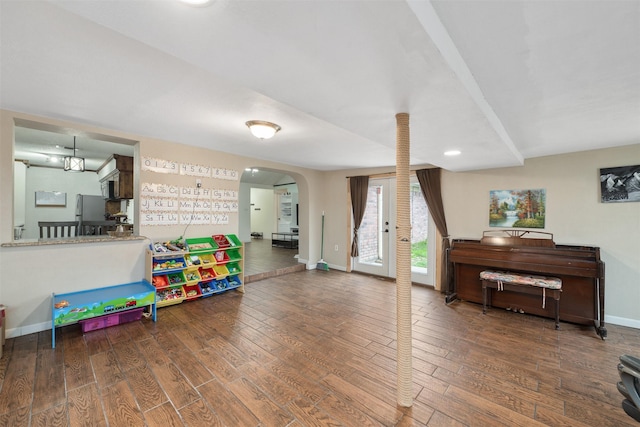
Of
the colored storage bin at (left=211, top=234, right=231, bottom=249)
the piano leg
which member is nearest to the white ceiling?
the piano leg

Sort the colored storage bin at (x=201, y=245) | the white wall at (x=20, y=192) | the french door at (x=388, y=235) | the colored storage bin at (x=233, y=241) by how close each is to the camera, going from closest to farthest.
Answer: the colored storage bin at (x=201, y=245) < the colored storage bin at (x=233, y=241) < the french door at (x=388, y=235) < the white wall at (x=20, y=192)

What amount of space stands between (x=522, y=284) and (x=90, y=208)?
7.47m

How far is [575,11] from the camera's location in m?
1.10

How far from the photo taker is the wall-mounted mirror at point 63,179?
4177 mm

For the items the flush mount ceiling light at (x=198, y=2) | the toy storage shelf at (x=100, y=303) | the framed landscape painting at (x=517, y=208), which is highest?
the flush mount ceiling light at (x=198, y=2)

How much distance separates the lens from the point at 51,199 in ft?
19.6

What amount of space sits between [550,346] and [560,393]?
882 mm

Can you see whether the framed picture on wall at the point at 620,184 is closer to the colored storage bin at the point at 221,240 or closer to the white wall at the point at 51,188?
the colored storage bin at the point at 221,240

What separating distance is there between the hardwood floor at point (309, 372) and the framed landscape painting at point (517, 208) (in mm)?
1380

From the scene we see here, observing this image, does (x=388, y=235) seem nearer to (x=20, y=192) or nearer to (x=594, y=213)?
(x=594, y=213)

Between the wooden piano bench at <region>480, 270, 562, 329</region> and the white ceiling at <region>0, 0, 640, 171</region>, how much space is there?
169cm

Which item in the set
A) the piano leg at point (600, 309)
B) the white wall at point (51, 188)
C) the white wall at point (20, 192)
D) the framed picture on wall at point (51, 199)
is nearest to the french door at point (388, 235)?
the piano leg at point (600, 309)

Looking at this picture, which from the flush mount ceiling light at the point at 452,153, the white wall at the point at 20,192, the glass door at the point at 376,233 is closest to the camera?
the flush mount ceiling light at the point at 452,153

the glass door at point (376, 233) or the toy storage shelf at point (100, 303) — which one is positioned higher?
the glass door at point (376, 233)
